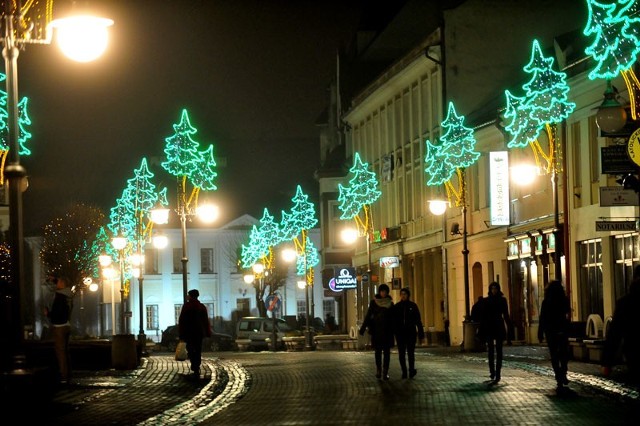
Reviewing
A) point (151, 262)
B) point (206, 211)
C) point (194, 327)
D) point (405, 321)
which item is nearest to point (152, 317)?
point (151, 262)

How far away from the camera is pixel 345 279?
53375 mm

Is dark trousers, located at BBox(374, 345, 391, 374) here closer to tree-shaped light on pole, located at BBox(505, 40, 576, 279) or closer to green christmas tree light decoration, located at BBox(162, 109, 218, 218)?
tree-shaped light on pole, located at BBox(505, 40, 576, 279)

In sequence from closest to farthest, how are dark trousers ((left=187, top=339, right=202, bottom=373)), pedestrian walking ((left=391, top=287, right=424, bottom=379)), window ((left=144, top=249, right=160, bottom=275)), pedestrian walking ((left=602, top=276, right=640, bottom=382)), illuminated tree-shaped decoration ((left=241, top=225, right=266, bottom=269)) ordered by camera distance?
pedestrian walking ((left=602, top=276, right=640, bottom=382)) → pedestrian walking ((left=391, top=287, right=424, bottom=379)) → dark trousers ((left=187, top=339, right=202, bottom=373)) → illuminated tree-shaped decoration ((left=241, top=225, right=266, bottom=269)) → window ((left=144, top=249, right=160, bottom=275))

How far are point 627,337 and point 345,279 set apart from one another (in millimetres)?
41147

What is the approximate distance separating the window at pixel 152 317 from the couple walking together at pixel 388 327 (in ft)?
232

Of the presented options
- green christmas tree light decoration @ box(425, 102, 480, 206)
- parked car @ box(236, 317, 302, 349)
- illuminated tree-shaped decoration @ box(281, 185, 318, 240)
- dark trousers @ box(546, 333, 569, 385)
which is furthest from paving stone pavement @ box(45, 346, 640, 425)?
parked car @ box(236, 317, 302, 349)

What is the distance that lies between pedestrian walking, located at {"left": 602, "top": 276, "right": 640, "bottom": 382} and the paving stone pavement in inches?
110

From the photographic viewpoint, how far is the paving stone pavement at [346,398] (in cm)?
1620

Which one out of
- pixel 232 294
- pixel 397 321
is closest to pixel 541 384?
pixel 397 321

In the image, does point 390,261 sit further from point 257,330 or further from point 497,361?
point 497,361

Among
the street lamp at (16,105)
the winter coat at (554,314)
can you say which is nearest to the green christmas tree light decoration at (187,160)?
the winter coat at (554,314)

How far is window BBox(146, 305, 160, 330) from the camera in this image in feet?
307

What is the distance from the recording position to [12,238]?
1416 cm

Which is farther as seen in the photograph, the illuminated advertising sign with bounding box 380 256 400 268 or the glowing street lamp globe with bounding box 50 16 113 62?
the illuminated advertising sign with bounding box 380 256 400 268
